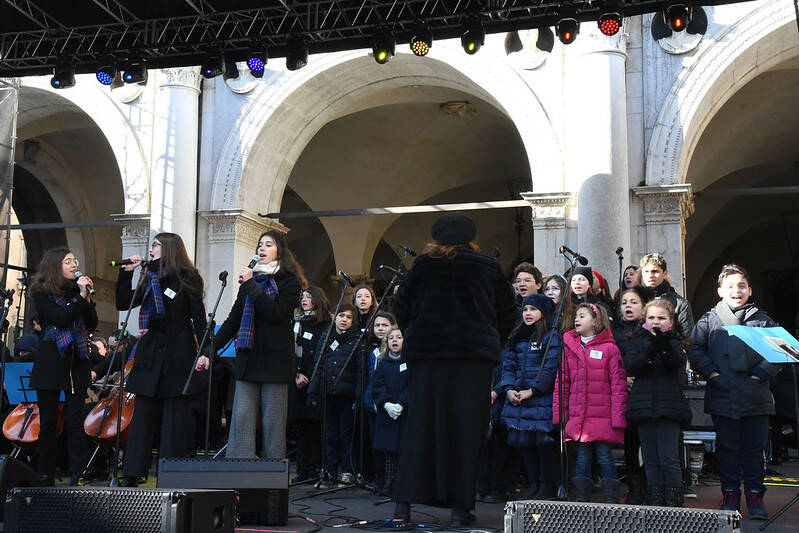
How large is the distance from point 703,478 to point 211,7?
255 inches

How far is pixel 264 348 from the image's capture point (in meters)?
6.28

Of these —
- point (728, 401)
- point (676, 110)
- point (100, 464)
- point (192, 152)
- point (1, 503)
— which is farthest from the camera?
point (192, 152)

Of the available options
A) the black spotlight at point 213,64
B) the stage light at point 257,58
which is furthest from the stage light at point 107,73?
the stage light at point 257,58

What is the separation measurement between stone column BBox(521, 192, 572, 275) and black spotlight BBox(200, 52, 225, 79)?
4410mm

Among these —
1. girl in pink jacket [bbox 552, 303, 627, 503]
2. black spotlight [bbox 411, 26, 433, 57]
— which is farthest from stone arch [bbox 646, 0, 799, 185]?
girl in pink jacket [bbox 552, 303, 627, 503]

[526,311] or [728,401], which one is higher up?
[526,311]

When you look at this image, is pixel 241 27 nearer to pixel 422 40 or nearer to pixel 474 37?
pixel 422 40

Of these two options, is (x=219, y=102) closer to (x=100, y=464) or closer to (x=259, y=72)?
(x=259, y=72)

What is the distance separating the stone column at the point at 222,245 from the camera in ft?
43.9

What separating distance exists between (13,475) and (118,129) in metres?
9.64

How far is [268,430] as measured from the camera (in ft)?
20.5

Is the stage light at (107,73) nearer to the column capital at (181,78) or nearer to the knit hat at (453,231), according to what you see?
the column capital at (181,78)

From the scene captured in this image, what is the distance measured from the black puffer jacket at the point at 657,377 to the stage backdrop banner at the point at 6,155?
6.53 meters

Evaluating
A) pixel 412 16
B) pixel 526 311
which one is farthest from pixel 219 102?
pixel 526 311
